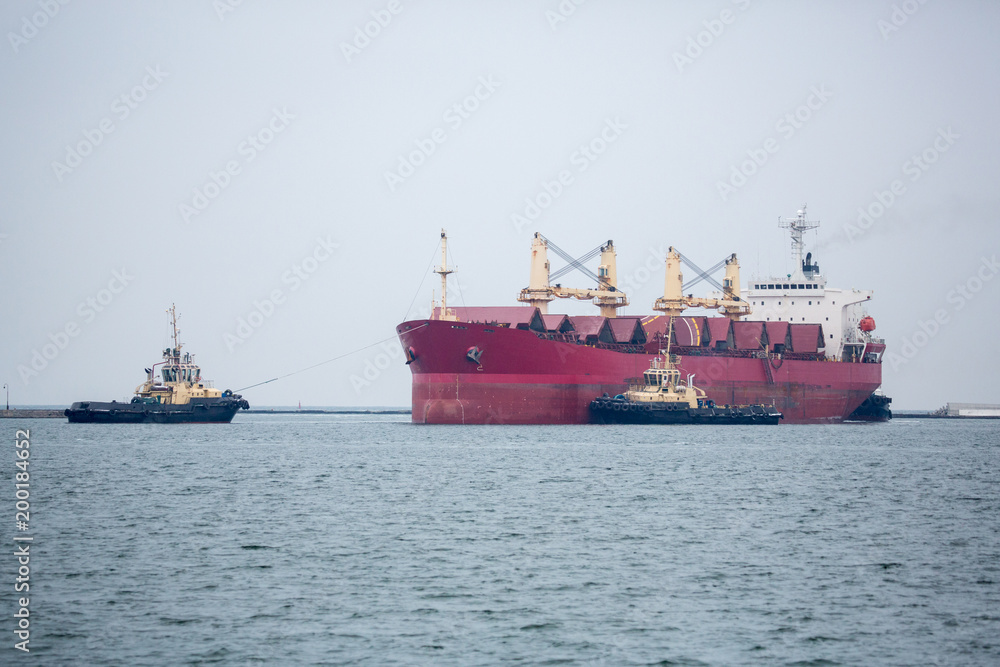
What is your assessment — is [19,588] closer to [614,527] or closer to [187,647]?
[187,647]

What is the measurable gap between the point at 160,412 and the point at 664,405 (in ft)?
85.9

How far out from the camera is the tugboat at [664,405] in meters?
51.1

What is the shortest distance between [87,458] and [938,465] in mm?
29557

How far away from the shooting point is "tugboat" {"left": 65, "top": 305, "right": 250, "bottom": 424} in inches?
2143

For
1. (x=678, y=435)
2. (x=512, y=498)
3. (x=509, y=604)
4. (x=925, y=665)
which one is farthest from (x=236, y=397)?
(x=925, y=665)

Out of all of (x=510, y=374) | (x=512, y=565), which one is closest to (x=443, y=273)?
(x=510, y=374)

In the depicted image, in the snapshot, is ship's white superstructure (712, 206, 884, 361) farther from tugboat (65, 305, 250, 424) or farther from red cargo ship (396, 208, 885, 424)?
tugboat (65, 305, 250, 424)

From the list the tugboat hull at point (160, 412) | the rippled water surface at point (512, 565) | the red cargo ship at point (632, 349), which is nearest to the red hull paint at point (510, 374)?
the red cargo ship at point (632, 349)

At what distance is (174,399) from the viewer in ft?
179

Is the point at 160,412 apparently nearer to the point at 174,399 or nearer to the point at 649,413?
the point at 174,399

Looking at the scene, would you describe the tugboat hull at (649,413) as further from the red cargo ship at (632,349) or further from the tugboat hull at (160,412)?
the tugboat hull at (160,412)

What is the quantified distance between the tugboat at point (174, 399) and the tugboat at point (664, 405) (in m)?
18.9

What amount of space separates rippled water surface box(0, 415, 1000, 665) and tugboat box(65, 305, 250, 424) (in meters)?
22.2

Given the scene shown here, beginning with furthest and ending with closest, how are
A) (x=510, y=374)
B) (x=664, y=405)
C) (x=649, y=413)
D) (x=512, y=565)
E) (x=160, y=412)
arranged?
(x=160, y=412)
(x=664, y=405)
(x=649, y=413)
(x=510, y=374)
(x=512, y=565)
